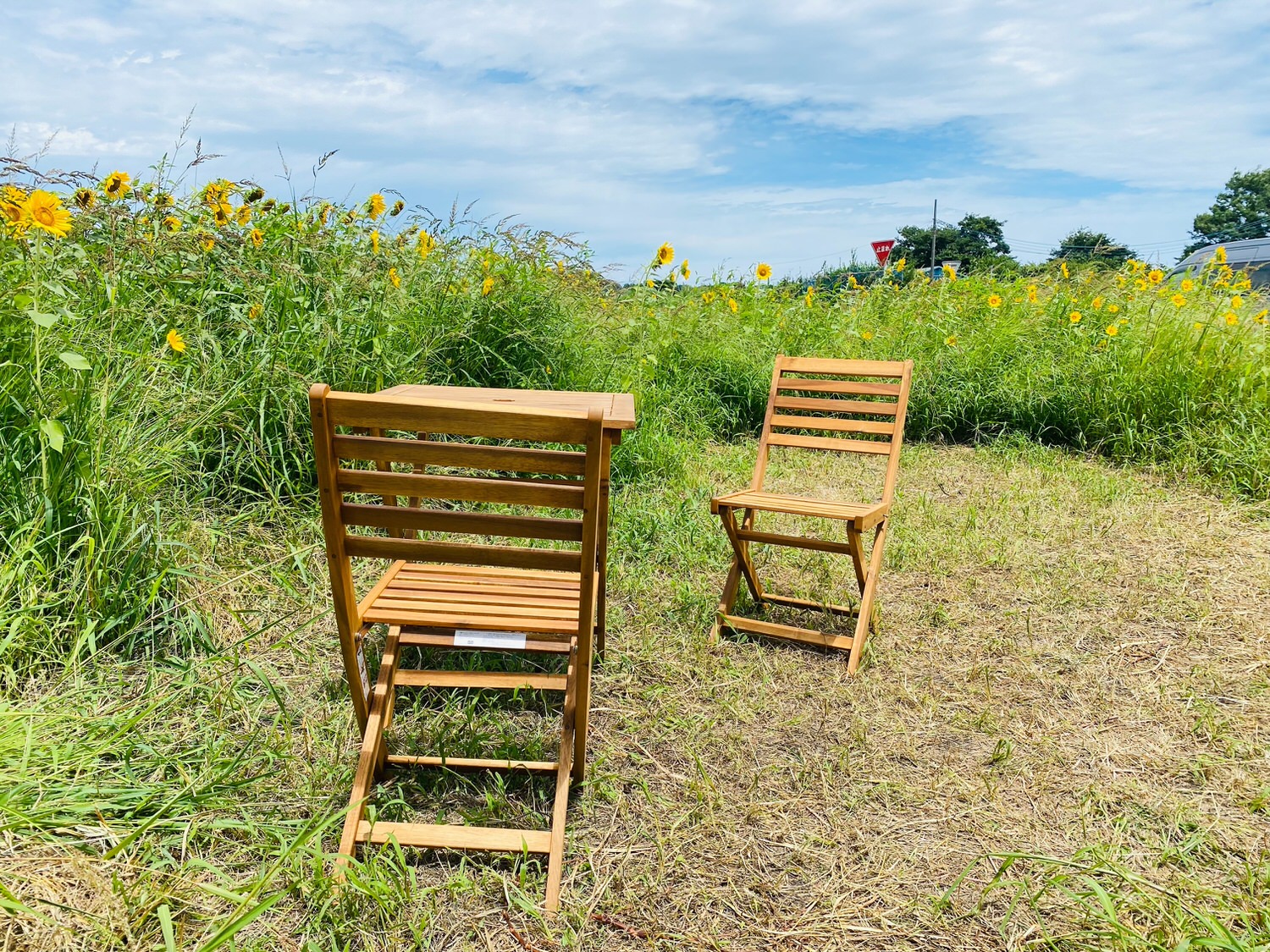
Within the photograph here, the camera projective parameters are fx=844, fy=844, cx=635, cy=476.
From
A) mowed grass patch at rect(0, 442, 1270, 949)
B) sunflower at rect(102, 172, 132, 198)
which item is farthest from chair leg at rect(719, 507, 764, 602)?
sunflower at rect(102, 172, 132, 198)

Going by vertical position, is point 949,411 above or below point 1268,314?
below

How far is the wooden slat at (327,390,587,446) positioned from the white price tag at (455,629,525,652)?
0.71 meters

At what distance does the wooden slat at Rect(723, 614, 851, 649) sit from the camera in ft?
11.2

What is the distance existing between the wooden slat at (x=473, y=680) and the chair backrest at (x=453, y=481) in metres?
0.43

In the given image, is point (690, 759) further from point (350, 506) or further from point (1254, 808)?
point (1254, 808)

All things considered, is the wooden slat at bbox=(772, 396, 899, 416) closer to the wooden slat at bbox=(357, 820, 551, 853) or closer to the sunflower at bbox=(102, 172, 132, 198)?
the wooden slat at bbox=(357, 820, 551, 853)

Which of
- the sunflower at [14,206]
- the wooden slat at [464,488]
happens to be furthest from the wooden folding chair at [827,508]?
the sunflower at [14,206]

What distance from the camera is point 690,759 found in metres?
2.69

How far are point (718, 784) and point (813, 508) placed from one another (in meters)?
1.25

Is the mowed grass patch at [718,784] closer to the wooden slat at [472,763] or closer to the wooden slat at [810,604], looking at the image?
the wooden slat at [472,763]

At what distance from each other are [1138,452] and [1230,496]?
1.04 metres

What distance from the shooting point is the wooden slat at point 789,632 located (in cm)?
342

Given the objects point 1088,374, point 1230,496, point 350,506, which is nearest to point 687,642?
point 350,506

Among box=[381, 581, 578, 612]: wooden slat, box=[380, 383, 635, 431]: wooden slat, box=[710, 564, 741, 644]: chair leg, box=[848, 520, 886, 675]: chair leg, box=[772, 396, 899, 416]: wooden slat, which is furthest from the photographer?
box=[772, 396, 899, 416]: wooden slat
